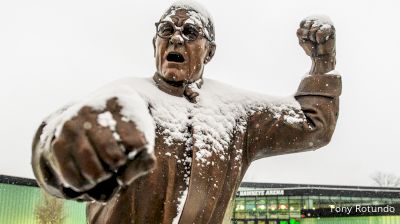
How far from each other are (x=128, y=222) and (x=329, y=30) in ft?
4.36

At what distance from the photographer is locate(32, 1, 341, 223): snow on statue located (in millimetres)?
2123

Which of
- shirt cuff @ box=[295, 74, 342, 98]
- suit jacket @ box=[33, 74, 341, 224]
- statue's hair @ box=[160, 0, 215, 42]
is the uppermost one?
statue's hair @ box=[160, 0, 215, 42]

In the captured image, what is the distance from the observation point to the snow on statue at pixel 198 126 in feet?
6.97

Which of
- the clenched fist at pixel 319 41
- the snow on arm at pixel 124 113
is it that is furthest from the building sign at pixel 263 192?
the snow on arm at pixel 124 113

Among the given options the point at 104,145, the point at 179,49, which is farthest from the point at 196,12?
the point at 104,145

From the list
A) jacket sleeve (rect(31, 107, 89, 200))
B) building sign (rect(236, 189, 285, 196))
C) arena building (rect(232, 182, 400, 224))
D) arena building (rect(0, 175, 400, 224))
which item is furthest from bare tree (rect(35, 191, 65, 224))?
jacket sleeve (rect(31, 107, 89, 200))

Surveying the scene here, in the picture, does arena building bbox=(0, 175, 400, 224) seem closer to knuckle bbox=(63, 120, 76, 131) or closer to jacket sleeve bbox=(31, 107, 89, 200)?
jacket sleeve bbox=(31, 107, 89, 200)

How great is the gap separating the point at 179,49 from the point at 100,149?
3.58 ft

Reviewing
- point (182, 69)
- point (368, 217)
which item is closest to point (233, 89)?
point (182, 69)

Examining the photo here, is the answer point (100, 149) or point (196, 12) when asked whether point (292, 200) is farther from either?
point (100, 149)

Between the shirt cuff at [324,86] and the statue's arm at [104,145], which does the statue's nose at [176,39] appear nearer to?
the shirt cuff at [324,86]

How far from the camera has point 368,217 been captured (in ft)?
81.7

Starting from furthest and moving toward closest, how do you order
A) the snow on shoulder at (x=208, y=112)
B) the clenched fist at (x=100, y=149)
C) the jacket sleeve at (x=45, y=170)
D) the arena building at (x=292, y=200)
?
the arena building at (x=292, y=200)
the snow on shoulder at (x=208, y=112)
the jacket sleeve at (x=45, y=170)
the clenched fist at (x=100, y=149)

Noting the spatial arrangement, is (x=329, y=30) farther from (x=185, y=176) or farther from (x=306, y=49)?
(x=185, y=176)
